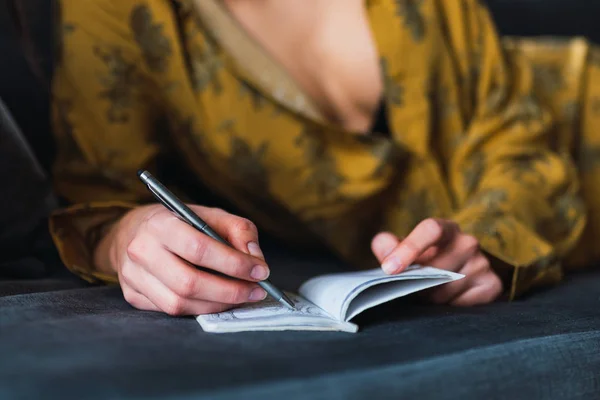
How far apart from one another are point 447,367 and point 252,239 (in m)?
0.21

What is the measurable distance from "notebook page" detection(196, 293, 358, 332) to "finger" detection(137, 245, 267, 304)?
0.01 m

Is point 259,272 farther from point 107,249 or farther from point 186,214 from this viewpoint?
point 107,249

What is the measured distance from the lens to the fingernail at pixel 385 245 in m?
0.79

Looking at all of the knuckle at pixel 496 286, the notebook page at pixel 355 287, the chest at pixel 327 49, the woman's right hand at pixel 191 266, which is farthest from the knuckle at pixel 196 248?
the chest at pixel 327 49

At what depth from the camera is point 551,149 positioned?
4.09ft

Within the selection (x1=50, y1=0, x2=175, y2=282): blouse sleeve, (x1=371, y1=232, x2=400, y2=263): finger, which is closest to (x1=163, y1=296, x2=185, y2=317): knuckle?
(x1=371, y1=232, x2=400, y2=263): finger

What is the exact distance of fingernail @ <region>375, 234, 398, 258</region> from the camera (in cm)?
79

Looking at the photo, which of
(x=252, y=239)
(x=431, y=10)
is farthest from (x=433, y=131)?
(x=252, y=239)

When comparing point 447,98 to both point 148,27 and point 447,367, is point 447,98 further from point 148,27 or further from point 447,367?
point 447,367

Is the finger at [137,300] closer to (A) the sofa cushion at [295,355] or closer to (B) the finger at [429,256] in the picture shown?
(A) the sofa cushion at [295,355]

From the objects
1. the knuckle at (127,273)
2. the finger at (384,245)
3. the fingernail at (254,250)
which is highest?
the fingernail at (254,250)

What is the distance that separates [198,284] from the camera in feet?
2.08

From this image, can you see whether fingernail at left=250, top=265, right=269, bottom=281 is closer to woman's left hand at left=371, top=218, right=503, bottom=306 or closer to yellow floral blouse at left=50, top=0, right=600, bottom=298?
woman's left hand at left=371, top=218, right=503, bottom=306

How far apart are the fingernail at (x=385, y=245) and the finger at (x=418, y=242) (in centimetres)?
3
